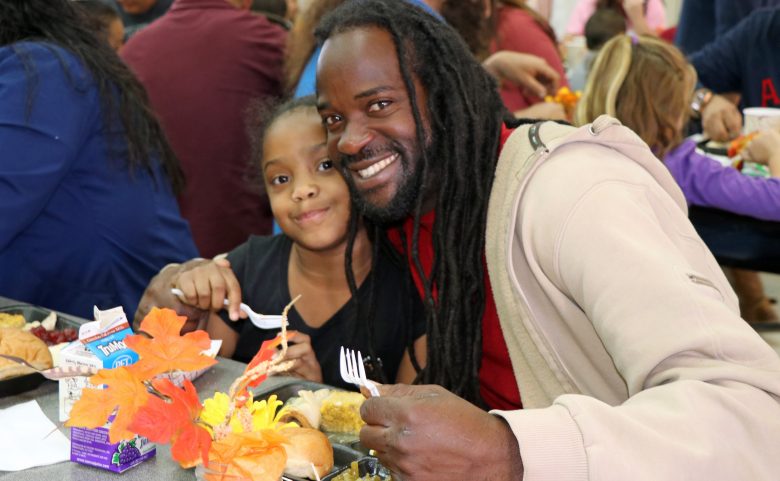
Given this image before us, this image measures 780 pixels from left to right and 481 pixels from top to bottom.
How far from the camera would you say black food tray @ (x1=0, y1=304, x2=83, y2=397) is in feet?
4.92

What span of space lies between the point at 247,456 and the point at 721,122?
333 cm

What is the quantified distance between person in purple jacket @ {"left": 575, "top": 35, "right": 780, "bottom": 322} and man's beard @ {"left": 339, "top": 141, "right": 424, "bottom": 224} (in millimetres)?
1453

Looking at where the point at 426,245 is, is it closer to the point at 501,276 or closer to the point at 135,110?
the point at 501,276

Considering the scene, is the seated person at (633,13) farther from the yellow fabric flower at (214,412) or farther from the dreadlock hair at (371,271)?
the yellow fabric flower at (214,412)

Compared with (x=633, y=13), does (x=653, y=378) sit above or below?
above

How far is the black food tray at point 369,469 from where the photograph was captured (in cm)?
120

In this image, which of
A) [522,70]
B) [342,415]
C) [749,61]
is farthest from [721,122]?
[342,415]

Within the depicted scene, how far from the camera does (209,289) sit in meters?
1.80

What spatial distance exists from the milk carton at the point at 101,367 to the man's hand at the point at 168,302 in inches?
17.5

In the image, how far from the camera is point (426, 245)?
179 cm

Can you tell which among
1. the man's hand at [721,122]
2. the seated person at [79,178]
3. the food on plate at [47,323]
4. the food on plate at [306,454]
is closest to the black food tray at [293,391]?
the food on plate at [306,454]

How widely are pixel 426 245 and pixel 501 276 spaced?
1.23 ft

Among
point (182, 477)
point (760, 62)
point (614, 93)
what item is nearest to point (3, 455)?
point (182, 477)

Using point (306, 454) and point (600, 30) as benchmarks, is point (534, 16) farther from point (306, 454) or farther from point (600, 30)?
point (306, 454)
